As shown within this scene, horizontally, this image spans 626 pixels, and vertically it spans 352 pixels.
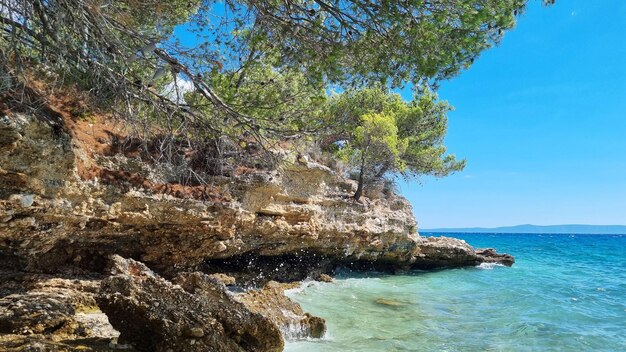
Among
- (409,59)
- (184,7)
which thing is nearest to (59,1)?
(184,7)

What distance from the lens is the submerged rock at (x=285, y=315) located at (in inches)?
286

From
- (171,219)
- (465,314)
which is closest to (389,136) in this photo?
(465,314)

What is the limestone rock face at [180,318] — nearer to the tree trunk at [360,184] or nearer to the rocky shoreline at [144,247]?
the rocky shoreline at [144,247]

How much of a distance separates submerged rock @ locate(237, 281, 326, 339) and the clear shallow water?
0.25 m

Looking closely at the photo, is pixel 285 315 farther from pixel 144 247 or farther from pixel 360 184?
pixel 360 184

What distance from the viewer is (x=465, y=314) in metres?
10.3

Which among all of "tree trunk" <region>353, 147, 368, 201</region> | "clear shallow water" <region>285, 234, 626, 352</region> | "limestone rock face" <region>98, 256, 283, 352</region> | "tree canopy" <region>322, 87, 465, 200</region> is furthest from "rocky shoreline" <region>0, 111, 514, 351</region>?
"tree canopy" <region>322, 87, 465, 200</region>

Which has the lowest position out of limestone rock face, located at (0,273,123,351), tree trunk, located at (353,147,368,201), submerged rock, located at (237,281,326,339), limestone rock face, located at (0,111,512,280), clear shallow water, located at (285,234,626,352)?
clear shallow water, located at (285,234,626,352)

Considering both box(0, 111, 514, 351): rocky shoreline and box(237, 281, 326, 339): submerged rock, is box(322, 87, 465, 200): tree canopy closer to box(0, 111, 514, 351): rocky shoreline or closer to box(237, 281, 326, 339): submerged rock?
box(0, 111, 514, 351): rocky shoreline

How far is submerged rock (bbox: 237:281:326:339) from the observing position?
23.9 ft

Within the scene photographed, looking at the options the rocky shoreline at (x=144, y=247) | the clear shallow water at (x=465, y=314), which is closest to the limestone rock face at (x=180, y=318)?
the rocky shoreline at (x=144, y=247)

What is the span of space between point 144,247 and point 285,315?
3.79 metres

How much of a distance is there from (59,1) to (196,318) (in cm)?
368

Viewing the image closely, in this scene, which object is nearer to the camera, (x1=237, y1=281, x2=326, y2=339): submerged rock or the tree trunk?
(x1=237, y1=281, x2=326, y2=339): submerged rock
